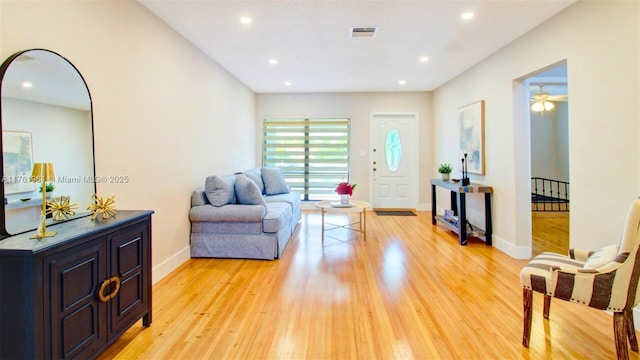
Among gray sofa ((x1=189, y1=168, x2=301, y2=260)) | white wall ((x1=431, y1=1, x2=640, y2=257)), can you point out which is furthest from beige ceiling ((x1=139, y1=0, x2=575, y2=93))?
gray sofa ((x1=189, y1=168, x2=301, y2=260))

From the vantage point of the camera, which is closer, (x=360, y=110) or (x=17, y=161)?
(x=17, y=161)

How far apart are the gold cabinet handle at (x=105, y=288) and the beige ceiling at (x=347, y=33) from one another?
7.50 feet

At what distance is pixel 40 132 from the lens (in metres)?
1.69

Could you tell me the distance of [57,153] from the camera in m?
1.80

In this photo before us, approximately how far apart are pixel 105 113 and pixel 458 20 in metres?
3.23

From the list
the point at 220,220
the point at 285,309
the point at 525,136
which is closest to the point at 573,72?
the point at 525,136

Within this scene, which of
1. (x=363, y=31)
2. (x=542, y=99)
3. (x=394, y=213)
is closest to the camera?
(x=363, y=31)

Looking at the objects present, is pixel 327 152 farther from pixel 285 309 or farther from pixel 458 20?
pixel 285 309

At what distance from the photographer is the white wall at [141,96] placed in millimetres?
1877

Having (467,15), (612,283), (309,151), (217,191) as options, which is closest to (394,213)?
(309,151)

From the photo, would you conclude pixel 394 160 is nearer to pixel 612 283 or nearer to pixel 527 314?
pixel 527 314

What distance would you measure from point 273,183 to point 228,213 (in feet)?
6.37

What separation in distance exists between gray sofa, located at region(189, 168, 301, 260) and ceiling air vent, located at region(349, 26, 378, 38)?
80.5 inches

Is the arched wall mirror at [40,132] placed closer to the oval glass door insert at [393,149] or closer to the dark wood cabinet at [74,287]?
the dark wood cabinet at [74,287]
